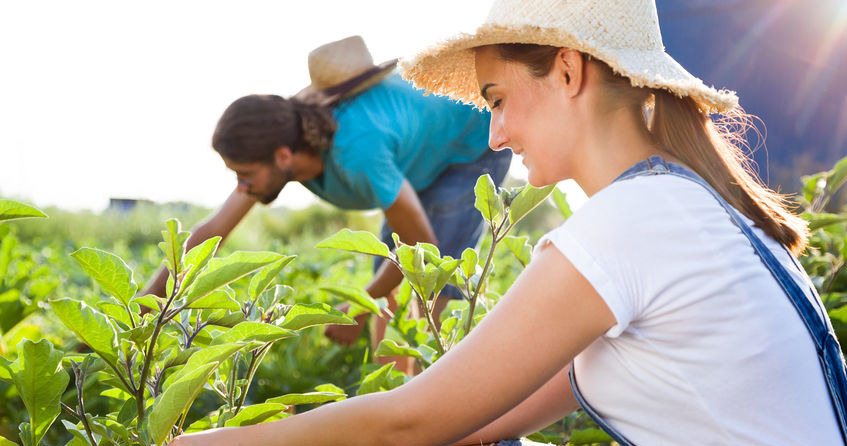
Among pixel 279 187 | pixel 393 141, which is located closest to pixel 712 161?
pixel 393 141

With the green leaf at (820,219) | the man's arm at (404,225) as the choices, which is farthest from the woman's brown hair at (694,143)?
the man's arm at (404,225)

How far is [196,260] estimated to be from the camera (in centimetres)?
96

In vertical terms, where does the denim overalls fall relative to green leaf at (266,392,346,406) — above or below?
above

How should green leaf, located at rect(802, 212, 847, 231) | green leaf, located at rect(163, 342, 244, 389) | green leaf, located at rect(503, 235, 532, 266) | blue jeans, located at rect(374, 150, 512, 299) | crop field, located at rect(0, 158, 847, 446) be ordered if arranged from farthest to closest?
blue jeans, located at rect(374, 150, 512, 299), green leaf, located at rect(802, 212, 847, 231), green leaf, located at rect(503, 235, 532, 266), crop field, located at rect(0, 158, 847, 446), green leaf, located at rect(163, 342, 244, 389)

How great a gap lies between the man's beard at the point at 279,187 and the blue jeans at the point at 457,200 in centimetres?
57

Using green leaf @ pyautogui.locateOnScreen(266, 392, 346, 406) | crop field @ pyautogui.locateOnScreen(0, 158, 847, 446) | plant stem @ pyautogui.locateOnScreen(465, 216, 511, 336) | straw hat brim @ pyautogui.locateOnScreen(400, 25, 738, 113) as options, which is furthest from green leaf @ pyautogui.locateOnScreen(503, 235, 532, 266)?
green leaf @ pyautogui.locateOnScreen(266, 392, 346, 406)

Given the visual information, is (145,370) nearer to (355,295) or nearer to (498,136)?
(355,295)

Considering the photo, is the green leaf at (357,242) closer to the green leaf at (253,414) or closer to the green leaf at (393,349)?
the green leaf at (393,349)

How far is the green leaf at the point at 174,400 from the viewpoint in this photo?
0.76 metres

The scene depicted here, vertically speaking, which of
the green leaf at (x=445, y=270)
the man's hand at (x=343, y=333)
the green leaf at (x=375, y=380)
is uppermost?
the green leaf at (x=445, y=270)

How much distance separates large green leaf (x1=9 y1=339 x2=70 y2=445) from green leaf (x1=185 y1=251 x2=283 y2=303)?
0.20 metres

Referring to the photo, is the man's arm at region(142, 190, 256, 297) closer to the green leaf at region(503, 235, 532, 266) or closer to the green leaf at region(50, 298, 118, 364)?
the green leaf at region(503, 235, 532, 266)

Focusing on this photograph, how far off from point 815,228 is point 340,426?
60.4 inches

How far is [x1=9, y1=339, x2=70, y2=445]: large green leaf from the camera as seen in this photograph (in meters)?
0.92
